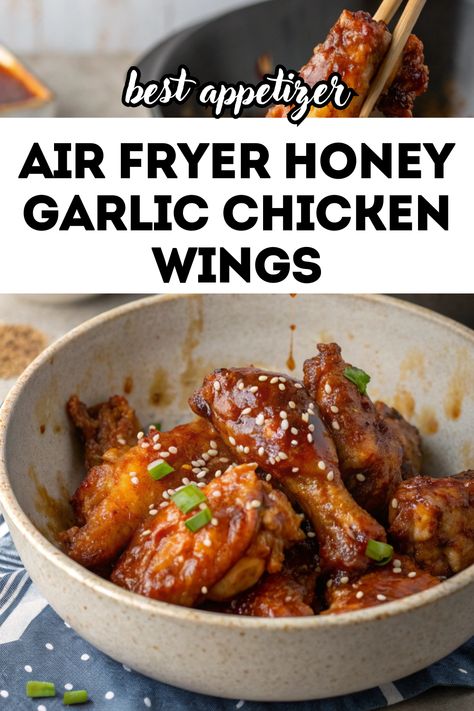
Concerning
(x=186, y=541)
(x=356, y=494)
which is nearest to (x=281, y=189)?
(x=356, y=494)

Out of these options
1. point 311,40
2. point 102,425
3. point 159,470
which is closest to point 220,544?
point 159,470

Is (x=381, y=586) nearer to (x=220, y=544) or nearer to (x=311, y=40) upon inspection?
(x=220, y=544)

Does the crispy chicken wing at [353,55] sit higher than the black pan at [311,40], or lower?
lower

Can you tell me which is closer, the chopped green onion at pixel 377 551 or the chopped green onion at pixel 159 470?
the chopped green onion at pixel 377 551

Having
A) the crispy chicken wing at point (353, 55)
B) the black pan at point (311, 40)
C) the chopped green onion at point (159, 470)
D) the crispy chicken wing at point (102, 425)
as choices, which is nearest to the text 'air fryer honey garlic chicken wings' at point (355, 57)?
the crispy chicken wing at point (353, 55)

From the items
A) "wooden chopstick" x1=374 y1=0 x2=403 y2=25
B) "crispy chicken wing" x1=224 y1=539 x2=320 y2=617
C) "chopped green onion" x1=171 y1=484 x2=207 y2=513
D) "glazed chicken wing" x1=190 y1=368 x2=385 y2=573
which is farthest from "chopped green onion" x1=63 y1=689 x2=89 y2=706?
"wooden chopstick" x1=374 y1=0 x2=403 y2=25

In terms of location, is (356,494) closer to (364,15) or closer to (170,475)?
(170,475)

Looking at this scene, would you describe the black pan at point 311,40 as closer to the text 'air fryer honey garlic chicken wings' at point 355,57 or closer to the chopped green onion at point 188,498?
the text 'air fryer honey garlic chicken wings' at point 355,57

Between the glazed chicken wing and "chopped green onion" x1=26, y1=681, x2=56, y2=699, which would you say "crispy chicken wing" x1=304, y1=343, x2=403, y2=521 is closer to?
the glazed chicken wing
